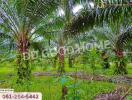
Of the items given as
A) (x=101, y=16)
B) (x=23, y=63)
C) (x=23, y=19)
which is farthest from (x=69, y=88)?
(x=23, y=19)

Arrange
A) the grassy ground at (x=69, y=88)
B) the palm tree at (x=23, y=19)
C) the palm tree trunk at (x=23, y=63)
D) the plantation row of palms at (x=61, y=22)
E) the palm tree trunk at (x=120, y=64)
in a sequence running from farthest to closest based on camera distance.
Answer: the palm tree trunk at (x=120, y=64)
the palm tree trunk at (x=23, y=63)
the palm tree at (x=23, y=19)
the plantation row of palms at (x=61, y=22)
the grassy ground at (x=69, y=88)

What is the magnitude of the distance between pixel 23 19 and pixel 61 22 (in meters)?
2.07

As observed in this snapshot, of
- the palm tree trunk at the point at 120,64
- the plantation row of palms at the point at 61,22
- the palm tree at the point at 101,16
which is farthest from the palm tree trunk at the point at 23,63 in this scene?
the palm tree trunk at the point at 120,64

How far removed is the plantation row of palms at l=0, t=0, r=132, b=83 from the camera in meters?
10.3

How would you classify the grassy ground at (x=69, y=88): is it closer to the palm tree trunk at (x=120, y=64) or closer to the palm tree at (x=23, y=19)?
the palm tree at (x=23, y=19)

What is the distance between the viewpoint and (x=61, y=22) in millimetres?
16969

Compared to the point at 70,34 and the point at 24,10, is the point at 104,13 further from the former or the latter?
the point at 24,10

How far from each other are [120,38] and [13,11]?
7.23 meters

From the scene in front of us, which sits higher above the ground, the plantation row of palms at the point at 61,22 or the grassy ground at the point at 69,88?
the plantation row of palms at the point at 61,22

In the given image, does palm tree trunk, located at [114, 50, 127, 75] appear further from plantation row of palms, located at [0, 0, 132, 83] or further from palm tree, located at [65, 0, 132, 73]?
palm tree, located at [65, 0, 132, 73]

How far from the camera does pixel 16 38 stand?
1666 centimetres

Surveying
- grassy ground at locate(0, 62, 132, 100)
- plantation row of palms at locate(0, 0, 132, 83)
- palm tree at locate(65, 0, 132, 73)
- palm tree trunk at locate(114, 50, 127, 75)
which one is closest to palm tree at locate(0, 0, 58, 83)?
plantation row of palms at locate(0, 0, 132, 83)

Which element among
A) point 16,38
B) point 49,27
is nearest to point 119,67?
point 49,27

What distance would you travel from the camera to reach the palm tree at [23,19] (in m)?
13.8
